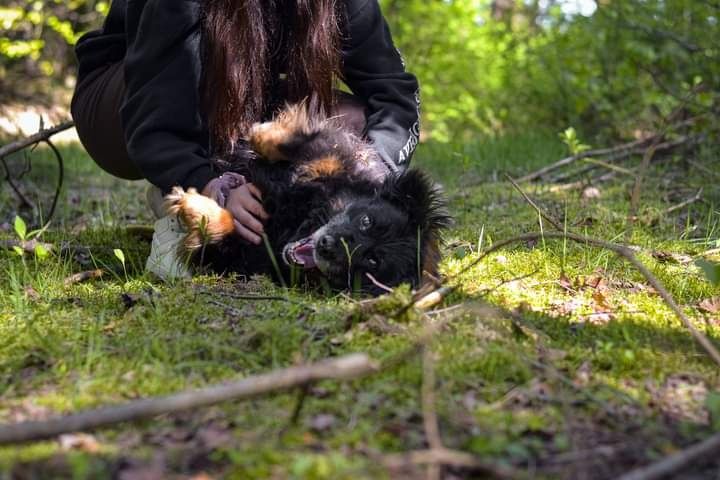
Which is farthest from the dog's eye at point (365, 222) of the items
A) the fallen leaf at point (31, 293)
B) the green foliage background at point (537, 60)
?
the green foliage background at point (537, 60)

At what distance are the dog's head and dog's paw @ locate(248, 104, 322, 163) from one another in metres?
0.36

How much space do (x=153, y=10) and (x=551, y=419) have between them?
2474 mm

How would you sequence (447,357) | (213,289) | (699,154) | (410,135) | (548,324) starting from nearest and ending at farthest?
(447,357)
(548,324)
(213,289)
(410,135)
(699,154)

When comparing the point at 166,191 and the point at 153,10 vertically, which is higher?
the point at 153,10

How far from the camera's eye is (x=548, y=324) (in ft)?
8.38

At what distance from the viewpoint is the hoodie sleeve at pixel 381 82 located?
379 cm

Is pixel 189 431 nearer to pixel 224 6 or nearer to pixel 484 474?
pixel 484 474

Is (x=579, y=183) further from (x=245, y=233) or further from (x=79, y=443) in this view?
(x=79, y=443)

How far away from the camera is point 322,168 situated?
3371 millimetres

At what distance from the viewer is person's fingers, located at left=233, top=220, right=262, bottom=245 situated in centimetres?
328

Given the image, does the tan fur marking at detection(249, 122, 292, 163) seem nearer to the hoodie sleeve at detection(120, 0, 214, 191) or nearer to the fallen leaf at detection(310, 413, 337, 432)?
the hoodie sleeve at detection(120, 0, 214, 191)

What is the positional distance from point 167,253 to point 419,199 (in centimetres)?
112

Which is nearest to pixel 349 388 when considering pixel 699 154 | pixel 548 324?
pixel 548 324

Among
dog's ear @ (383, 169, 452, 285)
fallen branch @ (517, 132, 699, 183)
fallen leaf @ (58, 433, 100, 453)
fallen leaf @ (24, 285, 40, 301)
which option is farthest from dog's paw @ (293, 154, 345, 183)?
fallen branch @ (517, 132, 699, 183)
